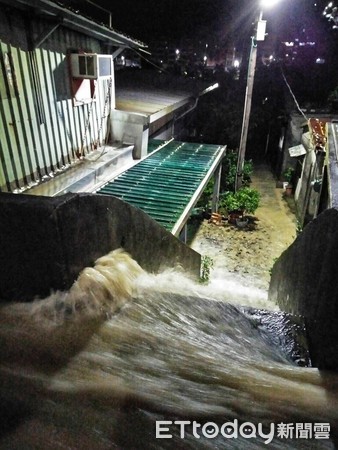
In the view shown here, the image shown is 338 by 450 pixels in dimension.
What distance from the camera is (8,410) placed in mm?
2148

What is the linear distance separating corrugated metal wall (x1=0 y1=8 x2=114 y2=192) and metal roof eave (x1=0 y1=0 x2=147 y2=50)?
0.23 meters

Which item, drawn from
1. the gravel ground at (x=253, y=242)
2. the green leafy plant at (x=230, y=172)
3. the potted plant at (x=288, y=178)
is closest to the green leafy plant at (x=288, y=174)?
the potted plant at (x=288, y=178)

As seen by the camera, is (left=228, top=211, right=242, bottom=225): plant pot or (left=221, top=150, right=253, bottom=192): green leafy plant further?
(left=221, top=150, right=253, bottom=192): green leafy plant

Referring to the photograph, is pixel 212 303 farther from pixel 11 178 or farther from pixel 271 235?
pixel 271 235

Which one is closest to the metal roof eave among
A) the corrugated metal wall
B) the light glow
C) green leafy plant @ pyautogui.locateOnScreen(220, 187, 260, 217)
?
the corrugated metal wall

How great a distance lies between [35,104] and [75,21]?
218 cm

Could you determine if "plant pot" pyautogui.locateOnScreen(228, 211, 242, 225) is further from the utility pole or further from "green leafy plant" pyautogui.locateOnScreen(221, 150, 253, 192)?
"green leafy plant" pyautogui.locateOnScreen(221, 150, 253, 192)

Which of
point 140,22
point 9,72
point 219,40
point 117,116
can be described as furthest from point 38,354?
point 219,40

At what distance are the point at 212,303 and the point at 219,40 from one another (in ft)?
105

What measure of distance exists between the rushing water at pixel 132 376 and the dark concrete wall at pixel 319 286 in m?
0.23

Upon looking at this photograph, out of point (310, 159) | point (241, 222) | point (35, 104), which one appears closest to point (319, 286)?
point (35, 104)

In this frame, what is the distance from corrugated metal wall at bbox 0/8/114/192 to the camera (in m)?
6.17

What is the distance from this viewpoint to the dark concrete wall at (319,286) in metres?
2.68

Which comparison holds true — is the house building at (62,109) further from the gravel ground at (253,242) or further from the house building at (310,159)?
the gravel ground at (253,242)
